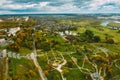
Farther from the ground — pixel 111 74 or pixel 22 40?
pixel 22 40

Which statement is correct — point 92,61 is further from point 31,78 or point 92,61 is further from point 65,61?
point 31,78

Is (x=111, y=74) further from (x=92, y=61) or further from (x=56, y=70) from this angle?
(x=56, y=70)

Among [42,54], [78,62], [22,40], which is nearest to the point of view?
[78,62]

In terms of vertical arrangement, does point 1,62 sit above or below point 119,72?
above

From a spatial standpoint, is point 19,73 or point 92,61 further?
point 92,61

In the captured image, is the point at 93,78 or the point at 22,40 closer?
the point at 93,78

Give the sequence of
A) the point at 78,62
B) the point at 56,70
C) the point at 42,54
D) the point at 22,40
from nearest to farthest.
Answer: the point at 56,70 → the point at 78,62 → the point at 42,54 → the point at 22,40

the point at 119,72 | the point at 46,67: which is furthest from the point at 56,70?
the point at 119,72

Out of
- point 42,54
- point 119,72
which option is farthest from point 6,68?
point 119,72

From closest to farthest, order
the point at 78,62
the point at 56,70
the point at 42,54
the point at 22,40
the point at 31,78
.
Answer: the point at 31,78
the point at 56,70
the point at 78,62
the point at 42,54
the point at 22,40

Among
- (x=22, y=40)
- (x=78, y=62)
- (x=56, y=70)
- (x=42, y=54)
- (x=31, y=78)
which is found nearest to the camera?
(x=31, y=78)
